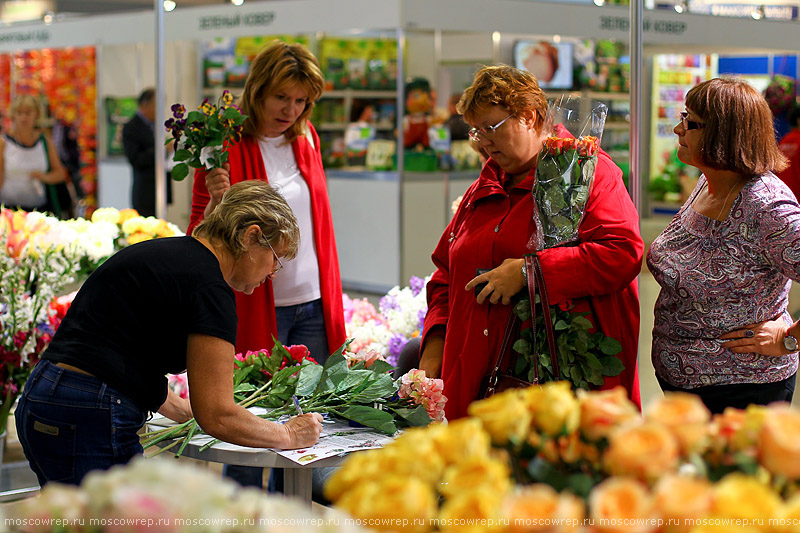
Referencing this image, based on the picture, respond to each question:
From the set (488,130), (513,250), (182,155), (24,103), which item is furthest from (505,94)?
(24,103)

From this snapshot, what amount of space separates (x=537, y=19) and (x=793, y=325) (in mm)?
5598

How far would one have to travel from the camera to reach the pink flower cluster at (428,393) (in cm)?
235

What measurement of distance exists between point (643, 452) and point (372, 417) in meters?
1.45

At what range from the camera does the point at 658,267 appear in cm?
237

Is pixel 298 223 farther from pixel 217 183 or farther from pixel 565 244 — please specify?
pixel 565 244

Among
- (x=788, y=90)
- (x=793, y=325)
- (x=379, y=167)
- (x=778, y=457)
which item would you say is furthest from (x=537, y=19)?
(x=778, y=457)

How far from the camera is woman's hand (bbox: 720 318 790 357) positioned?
2.25 meters

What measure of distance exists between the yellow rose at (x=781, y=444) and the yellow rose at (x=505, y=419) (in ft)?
0.76

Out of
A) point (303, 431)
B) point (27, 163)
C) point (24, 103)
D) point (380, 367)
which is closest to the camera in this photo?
point (303, 431)

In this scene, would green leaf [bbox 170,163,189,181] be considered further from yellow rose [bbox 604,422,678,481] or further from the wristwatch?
yellow rose [bbox 604,422,678,481]

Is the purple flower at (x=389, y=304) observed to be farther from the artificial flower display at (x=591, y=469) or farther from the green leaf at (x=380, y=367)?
the artificial flower display at (x=591, y=469)

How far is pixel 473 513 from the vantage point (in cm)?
87

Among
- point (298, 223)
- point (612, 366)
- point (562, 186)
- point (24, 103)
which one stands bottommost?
point (612, 366)

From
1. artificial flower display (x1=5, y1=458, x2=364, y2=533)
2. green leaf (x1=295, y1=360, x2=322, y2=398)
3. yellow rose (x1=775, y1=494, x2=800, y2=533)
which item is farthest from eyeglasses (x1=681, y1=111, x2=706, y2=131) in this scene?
artificial flower display (x1=5, y1=458, x2=364, y2=533)
